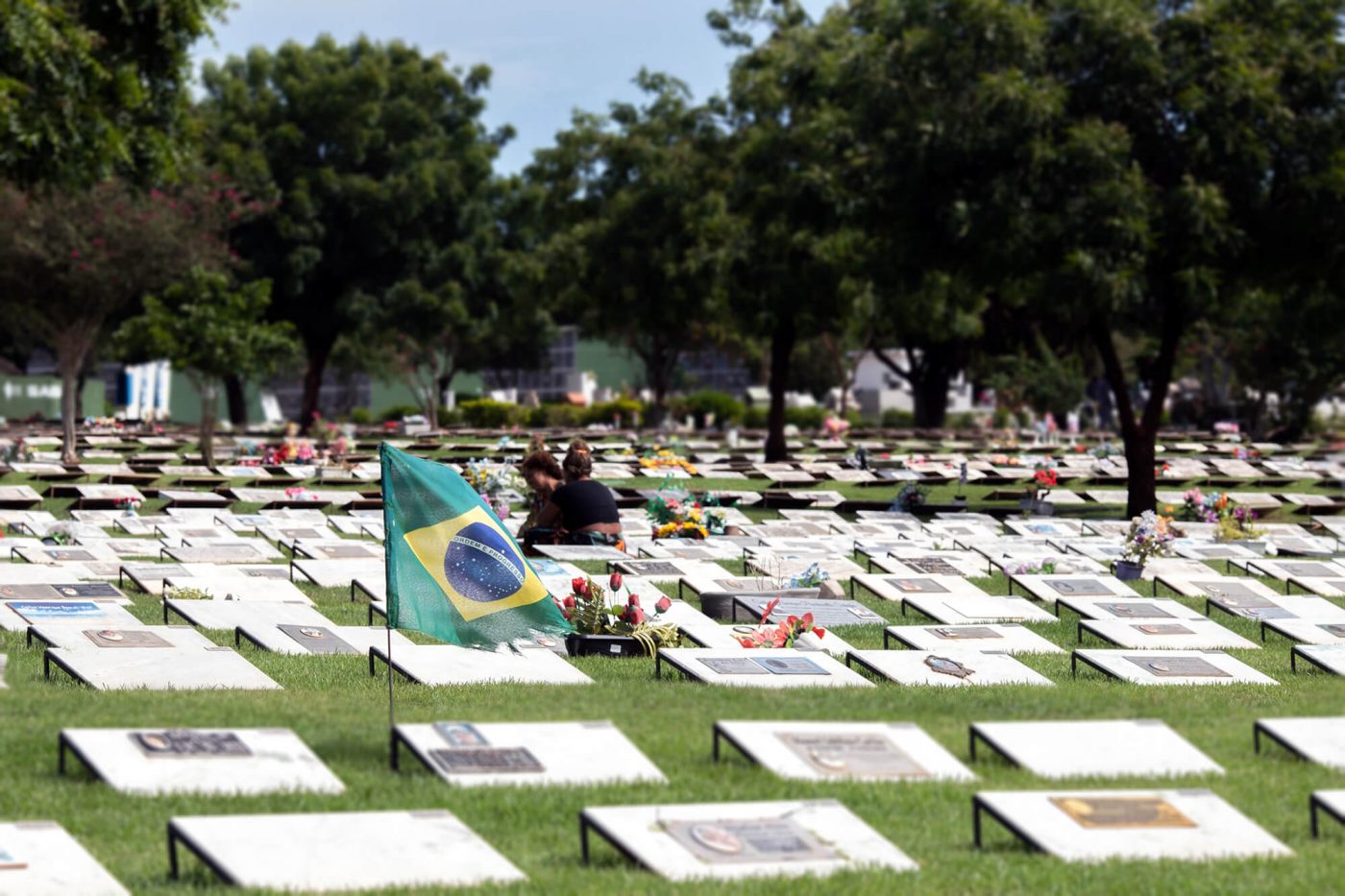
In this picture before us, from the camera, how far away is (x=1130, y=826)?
21.6 feet

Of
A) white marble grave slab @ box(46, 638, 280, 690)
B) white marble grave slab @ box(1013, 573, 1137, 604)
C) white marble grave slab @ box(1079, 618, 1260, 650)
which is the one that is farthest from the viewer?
white marble grave slab @ box(1013, 573, 1137, 604)

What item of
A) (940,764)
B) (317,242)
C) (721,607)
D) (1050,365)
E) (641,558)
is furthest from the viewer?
(1050,365)

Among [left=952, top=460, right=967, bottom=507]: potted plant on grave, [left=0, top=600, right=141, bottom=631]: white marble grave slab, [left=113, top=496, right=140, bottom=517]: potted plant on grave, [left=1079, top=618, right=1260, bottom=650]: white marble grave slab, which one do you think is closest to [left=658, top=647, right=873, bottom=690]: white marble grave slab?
[left=1079, top=618, right=1260, bottom=650]: white marble grave slab

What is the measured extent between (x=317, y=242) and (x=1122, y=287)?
33.0 m

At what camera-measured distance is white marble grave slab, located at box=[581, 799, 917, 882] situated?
6.06 m

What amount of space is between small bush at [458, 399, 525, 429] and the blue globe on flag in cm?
5135

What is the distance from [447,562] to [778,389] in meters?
29.1

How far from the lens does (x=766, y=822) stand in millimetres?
6445

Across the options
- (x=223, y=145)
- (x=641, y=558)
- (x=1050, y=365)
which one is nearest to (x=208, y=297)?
(x=223, y=145)

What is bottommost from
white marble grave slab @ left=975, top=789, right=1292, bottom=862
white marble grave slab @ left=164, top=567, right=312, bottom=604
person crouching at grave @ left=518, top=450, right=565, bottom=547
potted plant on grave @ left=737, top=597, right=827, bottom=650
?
white marble grave slab @ left=164, top=567, right=312, bottom=604

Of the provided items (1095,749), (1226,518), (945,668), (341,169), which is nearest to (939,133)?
(1226,518)

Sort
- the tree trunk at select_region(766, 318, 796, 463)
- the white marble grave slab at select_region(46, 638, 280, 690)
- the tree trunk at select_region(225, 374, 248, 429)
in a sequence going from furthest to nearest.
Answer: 1. the tree trunk at select_region(225, 374, 248, 429)
2. the tree trunk at select_region(766, 318, 796, 463)
3. the white marble grave slab at select_region(46, 638, 280, 690)

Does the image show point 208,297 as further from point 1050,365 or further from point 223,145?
point 1050,365

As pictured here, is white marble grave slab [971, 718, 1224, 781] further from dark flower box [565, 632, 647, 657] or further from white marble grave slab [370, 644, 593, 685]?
dark flower box [565, 632, 647, 657]
